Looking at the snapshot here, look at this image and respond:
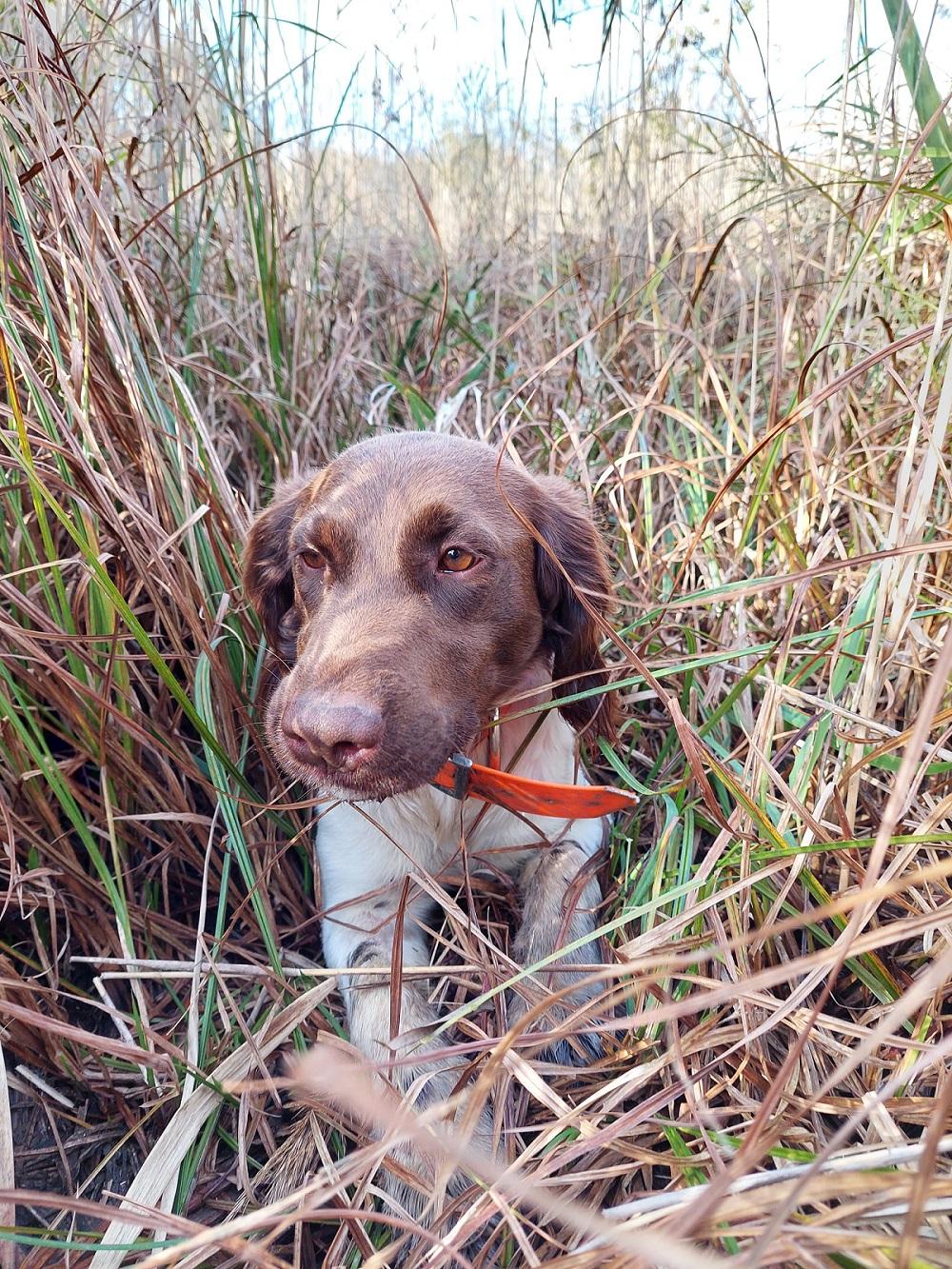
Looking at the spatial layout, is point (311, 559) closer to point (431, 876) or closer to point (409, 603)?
point (409, 603)

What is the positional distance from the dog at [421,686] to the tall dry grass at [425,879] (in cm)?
10

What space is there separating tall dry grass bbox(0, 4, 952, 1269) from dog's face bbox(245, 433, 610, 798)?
177 millimetres

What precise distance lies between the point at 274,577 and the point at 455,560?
53 centimetres

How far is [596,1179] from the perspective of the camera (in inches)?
53.4

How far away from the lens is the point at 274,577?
7.11 ft

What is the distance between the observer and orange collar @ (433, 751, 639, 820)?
174cm

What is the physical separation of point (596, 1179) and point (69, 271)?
6.35 feet

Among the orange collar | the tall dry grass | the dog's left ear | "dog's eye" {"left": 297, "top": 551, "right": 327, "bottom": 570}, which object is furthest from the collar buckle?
"dog's eye" {"left": 297, "top": 551, "right": 327, "bottom": 570}

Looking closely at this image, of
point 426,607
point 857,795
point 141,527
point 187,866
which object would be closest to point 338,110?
point 141,527

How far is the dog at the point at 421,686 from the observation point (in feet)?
5.02

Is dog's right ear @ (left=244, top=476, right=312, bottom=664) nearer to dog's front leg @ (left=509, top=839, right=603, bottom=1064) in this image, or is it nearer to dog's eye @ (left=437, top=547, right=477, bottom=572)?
dog's eye @ (left=437, top=547, right=477, bottom=572)

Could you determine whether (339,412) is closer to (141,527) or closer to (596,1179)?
(141,527)

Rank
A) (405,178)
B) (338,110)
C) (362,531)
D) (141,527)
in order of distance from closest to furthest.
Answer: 1. (362,531)
2. (141,527)
3. (338,110)
4. (405,178)

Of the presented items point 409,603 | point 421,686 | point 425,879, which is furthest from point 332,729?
point 425,879
